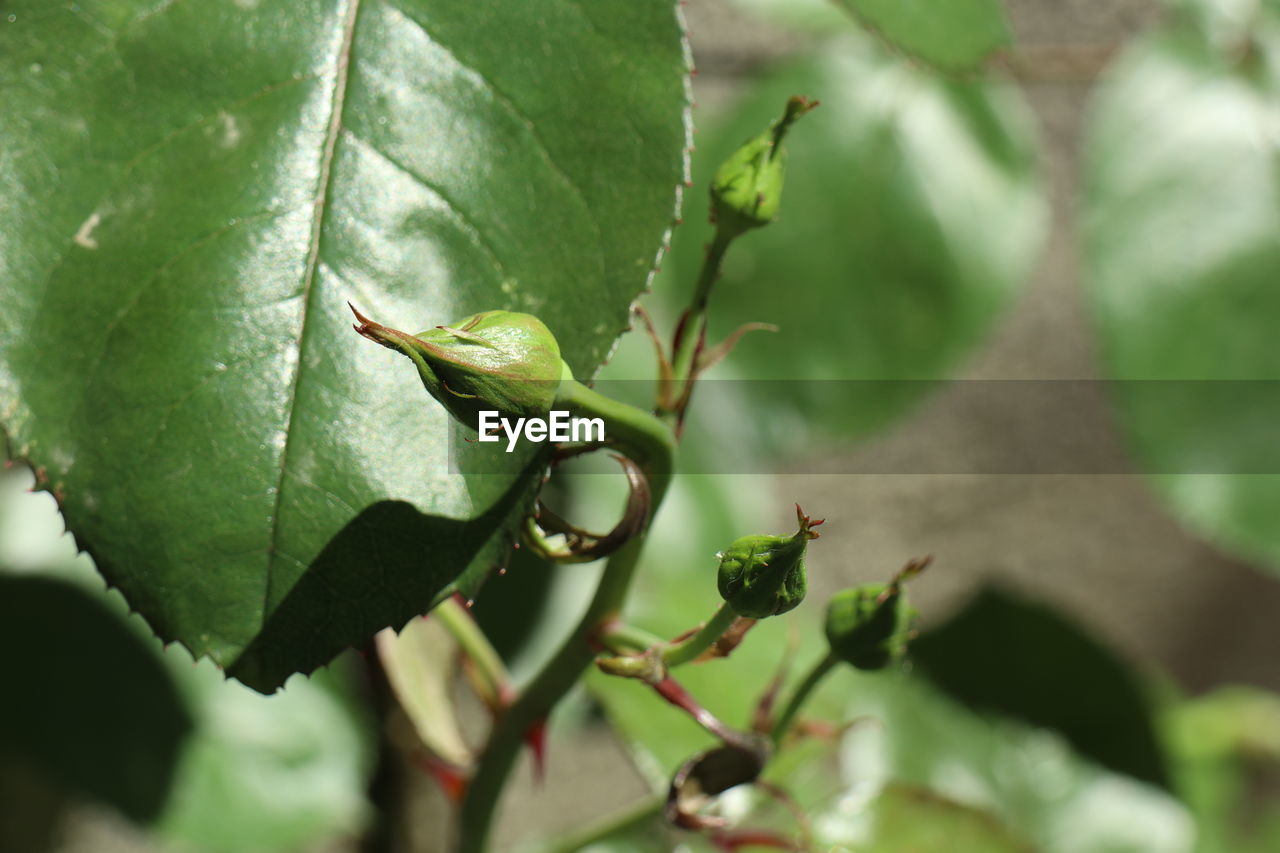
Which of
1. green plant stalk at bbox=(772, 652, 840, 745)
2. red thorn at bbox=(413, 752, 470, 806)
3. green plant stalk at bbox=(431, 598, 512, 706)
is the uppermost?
green plant stalk at bbox=(772, 652, 840, 745)

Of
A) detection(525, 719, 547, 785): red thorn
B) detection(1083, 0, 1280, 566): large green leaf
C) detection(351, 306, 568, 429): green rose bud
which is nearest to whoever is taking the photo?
detection(351, 306, 568, 429): green rose bud

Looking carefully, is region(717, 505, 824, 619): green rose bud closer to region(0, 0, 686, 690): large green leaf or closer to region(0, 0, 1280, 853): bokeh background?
region(0, 0, 686, 690): large green leaf

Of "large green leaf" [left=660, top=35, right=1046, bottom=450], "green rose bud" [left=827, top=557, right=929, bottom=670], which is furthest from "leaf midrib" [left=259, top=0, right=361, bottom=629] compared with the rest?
"large green leaf" [left=660, top=35, right=1046, bottom=450]

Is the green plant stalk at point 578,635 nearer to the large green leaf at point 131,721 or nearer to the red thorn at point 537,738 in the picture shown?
the red thorn at point 537,738

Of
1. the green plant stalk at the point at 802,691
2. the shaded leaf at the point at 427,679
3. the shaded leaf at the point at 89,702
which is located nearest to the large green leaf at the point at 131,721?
the shaded leaf at the point at 89,702

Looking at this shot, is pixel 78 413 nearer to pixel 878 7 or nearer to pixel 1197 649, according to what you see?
pixel 878 7
